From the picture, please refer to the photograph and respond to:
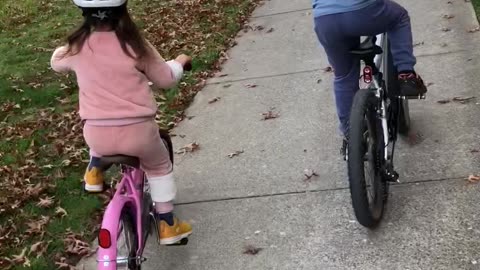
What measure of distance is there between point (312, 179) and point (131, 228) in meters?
1.59

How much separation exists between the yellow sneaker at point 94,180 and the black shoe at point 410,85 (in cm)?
181

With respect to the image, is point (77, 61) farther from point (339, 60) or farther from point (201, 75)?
point (201, 75)

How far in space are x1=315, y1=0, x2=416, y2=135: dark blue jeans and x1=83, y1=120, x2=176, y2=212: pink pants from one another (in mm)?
1159

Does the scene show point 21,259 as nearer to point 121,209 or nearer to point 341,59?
point 121,209

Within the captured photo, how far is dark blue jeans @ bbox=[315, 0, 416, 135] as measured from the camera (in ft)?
13.0

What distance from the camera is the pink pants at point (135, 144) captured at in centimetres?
354

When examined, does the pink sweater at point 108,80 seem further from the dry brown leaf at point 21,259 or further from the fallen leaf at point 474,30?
the fallen leaf at point 474,30

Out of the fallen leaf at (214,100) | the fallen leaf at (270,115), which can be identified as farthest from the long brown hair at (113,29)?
Result: the fallen leaf at (214,100)

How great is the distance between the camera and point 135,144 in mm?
3588

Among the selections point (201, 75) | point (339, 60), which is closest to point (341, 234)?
point (339, 60)

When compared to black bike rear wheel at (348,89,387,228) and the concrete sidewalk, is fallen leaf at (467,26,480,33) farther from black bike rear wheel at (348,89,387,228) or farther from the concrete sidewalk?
black bike rear wheel at (348,89,387,228)

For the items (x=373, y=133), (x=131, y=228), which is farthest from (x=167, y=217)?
(x=373, y=133)

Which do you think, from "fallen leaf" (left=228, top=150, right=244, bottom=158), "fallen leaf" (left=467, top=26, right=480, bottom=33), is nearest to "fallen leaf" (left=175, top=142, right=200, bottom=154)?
"fallen leaf" (left=228, top=150, right=244, bottom=158)

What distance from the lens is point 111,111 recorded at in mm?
3498
